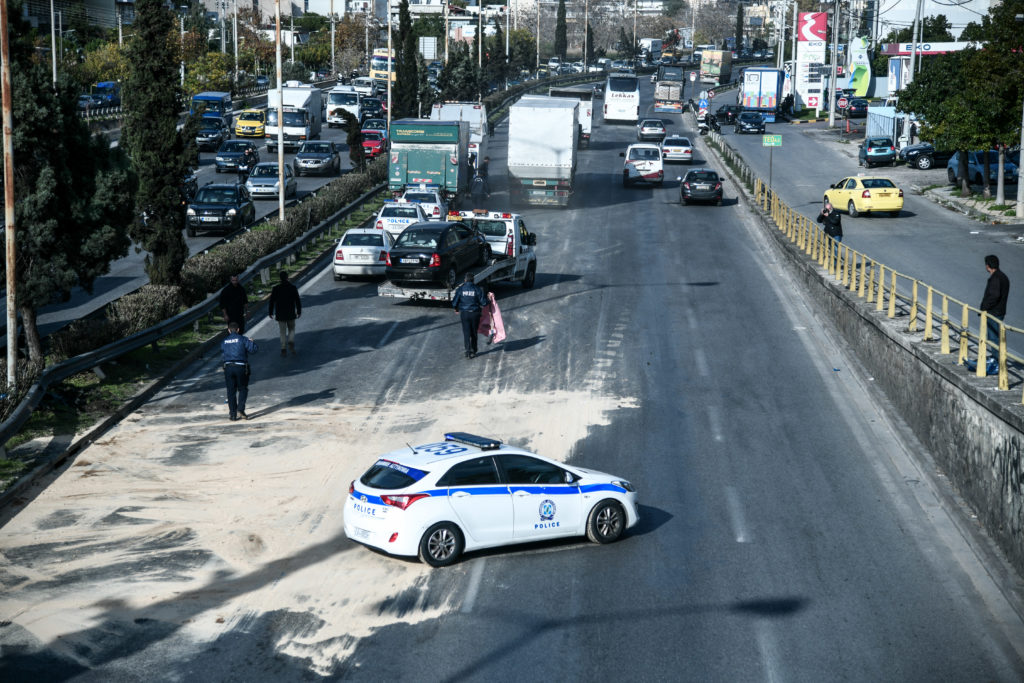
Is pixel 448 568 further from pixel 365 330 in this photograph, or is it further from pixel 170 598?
pixel 365 330

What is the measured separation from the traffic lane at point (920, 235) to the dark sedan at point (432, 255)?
11550mm

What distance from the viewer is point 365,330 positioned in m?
25.5

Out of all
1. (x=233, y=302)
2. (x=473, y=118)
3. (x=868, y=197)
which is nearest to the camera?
(x=233, y=302)

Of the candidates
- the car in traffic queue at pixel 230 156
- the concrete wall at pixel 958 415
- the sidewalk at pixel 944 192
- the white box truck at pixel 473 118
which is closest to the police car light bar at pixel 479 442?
the concrete wall at pixel 958 415

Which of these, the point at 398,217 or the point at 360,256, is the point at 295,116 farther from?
the point at 360,256

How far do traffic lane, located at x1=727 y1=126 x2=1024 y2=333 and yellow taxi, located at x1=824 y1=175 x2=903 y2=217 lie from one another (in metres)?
0.44

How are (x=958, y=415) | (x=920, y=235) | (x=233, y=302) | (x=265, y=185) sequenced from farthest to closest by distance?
1. (x=265, y=185)
2. (x=920, y=235)
3. (x=233, y=302)
4. (x=958, y=415)

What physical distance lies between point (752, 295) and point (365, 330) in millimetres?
10385

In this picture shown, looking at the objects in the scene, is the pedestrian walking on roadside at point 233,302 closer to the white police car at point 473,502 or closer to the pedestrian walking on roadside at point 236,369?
the pedestrian walking on roadside at point 236,369

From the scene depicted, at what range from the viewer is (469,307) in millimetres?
22953

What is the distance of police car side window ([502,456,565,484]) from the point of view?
44.5ft

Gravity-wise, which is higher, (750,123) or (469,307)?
(750,123)

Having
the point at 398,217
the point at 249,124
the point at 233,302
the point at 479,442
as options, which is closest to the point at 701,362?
the point at 233,302

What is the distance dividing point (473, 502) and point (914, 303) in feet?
33.9
